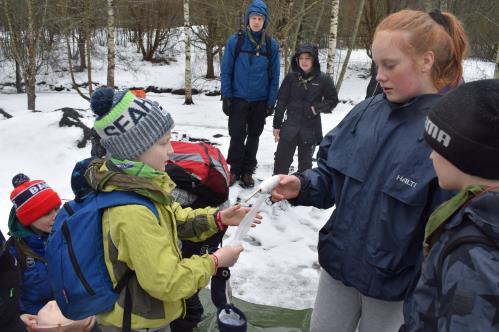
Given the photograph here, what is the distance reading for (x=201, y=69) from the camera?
23391 millimetres

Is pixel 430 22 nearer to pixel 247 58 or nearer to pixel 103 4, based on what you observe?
pixel 247 58

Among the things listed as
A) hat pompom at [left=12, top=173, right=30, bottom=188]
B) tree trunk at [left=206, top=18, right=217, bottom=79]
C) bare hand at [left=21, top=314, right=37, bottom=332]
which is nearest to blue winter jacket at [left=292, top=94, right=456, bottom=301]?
bare hand at [left=21, top=314, right=37, bottom=332]

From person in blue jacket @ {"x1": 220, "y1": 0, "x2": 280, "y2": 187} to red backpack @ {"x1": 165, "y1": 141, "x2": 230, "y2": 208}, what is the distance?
2582mm

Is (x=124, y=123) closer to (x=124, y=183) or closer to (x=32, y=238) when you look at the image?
(x=124, y=183)

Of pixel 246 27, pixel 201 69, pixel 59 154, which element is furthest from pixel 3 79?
pixel 246 27

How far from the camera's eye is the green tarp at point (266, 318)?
3.05 m

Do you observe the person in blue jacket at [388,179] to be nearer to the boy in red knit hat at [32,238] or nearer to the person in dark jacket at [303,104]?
the boy in red knit hat at [32,238]

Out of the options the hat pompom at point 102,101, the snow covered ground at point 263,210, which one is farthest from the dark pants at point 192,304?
the hat pompom at point 102,101

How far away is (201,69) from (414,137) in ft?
74.5

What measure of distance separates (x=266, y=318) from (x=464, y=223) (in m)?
2.41

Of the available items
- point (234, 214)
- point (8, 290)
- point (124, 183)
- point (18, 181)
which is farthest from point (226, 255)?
point (18, 181)

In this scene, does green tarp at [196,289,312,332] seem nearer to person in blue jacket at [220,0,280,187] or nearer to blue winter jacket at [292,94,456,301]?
blue winter jacket at [292,94,456,301]

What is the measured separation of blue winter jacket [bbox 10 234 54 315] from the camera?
7.98 feet

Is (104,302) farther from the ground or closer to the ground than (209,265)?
closer to the ground
